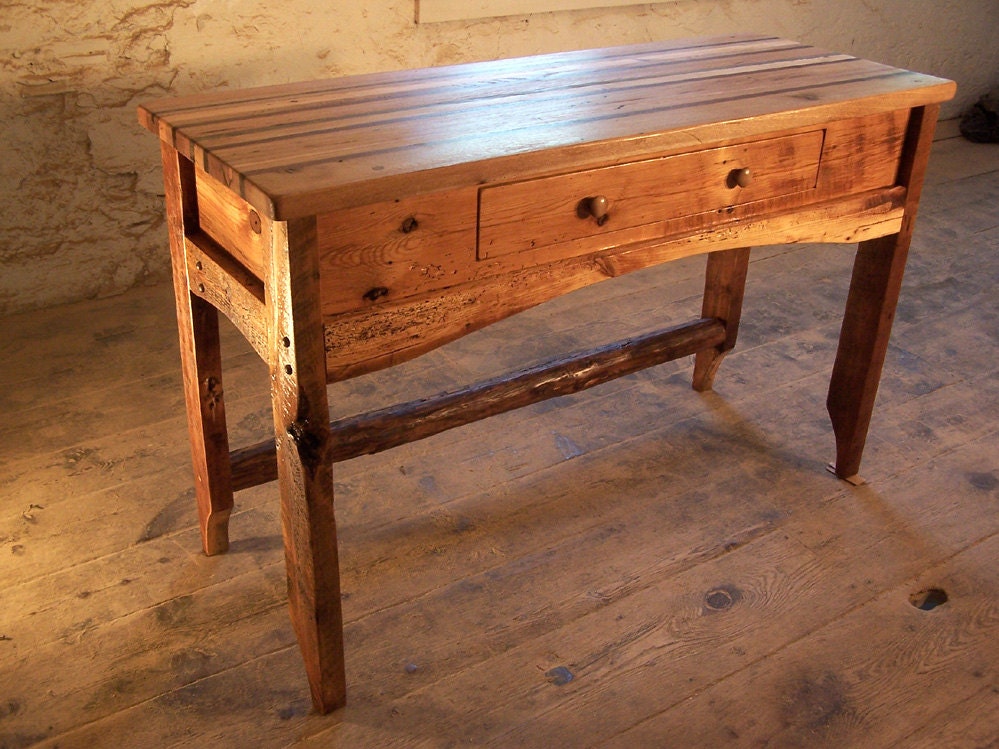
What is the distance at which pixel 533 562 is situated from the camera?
2.16 meters

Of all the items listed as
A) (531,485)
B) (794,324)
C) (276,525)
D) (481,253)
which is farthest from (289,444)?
(794,324)

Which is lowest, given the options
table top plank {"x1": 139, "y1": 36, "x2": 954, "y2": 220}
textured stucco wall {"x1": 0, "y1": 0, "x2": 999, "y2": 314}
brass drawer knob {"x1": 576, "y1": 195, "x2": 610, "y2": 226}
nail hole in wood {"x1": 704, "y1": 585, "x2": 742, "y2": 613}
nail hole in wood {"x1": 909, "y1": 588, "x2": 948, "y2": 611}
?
nail hole in wood {"x1": 909, "y1": 588, "x2": 948, "y2": 611}

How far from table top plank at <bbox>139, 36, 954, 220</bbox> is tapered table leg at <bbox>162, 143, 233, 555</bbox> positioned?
0.11m

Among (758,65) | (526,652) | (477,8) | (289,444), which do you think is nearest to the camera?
(289,444)

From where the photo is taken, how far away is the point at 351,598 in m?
2.04

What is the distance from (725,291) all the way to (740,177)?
0.82 m

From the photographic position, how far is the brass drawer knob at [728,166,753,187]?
71.6 inches

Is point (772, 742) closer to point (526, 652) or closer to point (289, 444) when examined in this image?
point (526, 652)

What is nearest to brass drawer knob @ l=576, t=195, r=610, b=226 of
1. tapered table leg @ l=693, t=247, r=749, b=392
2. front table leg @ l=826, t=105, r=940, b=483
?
front table leg @ l=826, t=105, r=940, b=483

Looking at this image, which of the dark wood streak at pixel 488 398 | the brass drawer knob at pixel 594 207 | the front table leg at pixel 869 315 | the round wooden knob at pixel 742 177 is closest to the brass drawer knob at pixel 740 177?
the round wooden knob at pixel 742 177

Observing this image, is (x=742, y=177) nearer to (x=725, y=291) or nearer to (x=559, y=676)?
(x=725, y=291)

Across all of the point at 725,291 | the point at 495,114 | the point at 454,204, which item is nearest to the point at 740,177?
the point at 495,114

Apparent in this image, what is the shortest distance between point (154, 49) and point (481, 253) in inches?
73.1

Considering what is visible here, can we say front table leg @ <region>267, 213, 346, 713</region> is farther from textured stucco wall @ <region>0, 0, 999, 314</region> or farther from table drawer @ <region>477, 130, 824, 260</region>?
textured stucco wall @ <region>0, 0, 999, 314</region>
